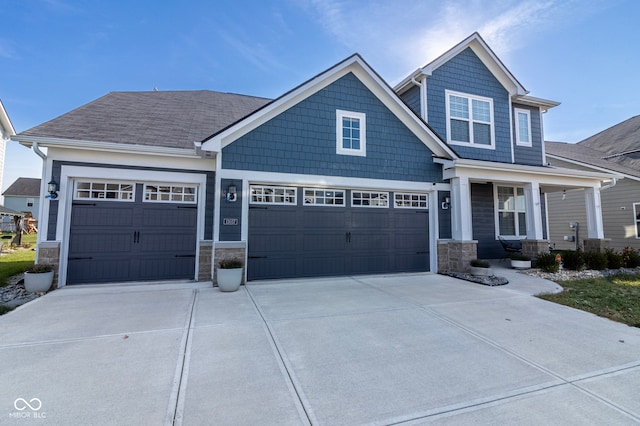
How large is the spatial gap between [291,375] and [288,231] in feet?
15.6

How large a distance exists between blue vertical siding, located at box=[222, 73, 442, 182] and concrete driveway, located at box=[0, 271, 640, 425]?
11.7 feet

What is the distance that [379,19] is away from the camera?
30.2ft

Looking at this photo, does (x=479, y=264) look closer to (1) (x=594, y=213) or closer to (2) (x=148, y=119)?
(1) (x=594, y=213)

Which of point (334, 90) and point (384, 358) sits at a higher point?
point (334, 90)

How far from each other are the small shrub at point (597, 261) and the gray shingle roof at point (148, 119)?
38.9 ft

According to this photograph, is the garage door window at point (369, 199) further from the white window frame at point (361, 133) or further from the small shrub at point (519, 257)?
the small shrub at point (519, 257)

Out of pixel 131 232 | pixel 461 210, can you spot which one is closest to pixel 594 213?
pixel 461 210

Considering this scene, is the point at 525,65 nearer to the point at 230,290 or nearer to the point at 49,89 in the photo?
the point at 230,290

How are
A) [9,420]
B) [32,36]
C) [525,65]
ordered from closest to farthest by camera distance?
[9,420] < [32,36] < [525,65]

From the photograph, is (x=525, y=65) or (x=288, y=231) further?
(x=525, y=65)

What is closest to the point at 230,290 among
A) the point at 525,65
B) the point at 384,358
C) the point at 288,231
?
the point at 288,231

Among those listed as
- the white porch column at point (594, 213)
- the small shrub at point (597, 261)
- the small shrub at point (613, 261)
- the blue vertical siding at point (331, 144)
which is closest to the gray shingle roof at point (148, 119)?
the blue vertical siding at point (331, 144)

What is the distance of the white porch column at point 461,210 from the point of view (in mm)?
8359

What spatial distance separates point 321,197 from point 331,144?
1.47 m
